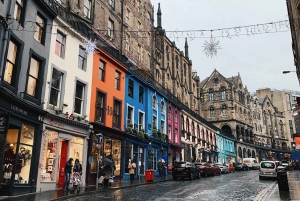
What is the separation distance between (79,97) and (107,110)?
11.2 ft

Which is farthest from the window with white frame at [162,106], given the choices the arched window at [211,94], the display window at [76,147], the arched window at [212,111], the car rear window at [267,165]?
the arched window at [211,94]

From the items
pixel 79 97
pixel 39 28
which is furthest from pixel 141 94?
pixel 39 28

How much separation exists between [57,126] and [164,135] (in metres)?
18.3

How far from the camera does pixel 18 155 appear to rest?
13281 mm

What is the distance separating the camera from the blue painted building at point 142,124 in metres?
25.2

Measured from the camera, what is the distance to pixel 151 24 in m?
40.5

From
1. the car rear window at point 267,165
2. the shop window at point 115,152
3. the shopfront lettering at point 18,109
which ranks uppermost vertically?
the shopfront lettering at point 18,109

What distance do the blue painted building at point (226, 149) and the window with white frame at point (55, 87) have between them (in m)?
46.0

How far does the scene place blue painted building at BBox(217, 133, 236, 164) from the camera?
191 ft

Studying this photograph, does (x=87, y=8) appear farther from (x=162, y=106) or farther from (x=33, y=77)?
(x=162, y=106)

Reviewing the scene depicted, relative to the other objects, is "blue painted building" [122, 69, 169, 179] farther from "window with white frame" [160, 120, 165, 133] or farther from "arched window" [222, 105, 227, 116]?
"arched window" [222, 105, 227, 116]

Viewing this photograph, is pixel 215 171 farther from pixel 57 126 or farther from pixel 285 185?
pixel 57 126

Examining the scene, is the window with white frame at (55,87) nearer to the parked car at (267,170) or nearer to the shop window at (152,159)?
the shop window at (152,159)

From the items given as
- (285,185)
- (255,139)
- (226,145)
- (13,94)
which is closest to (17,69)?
(13,94)
